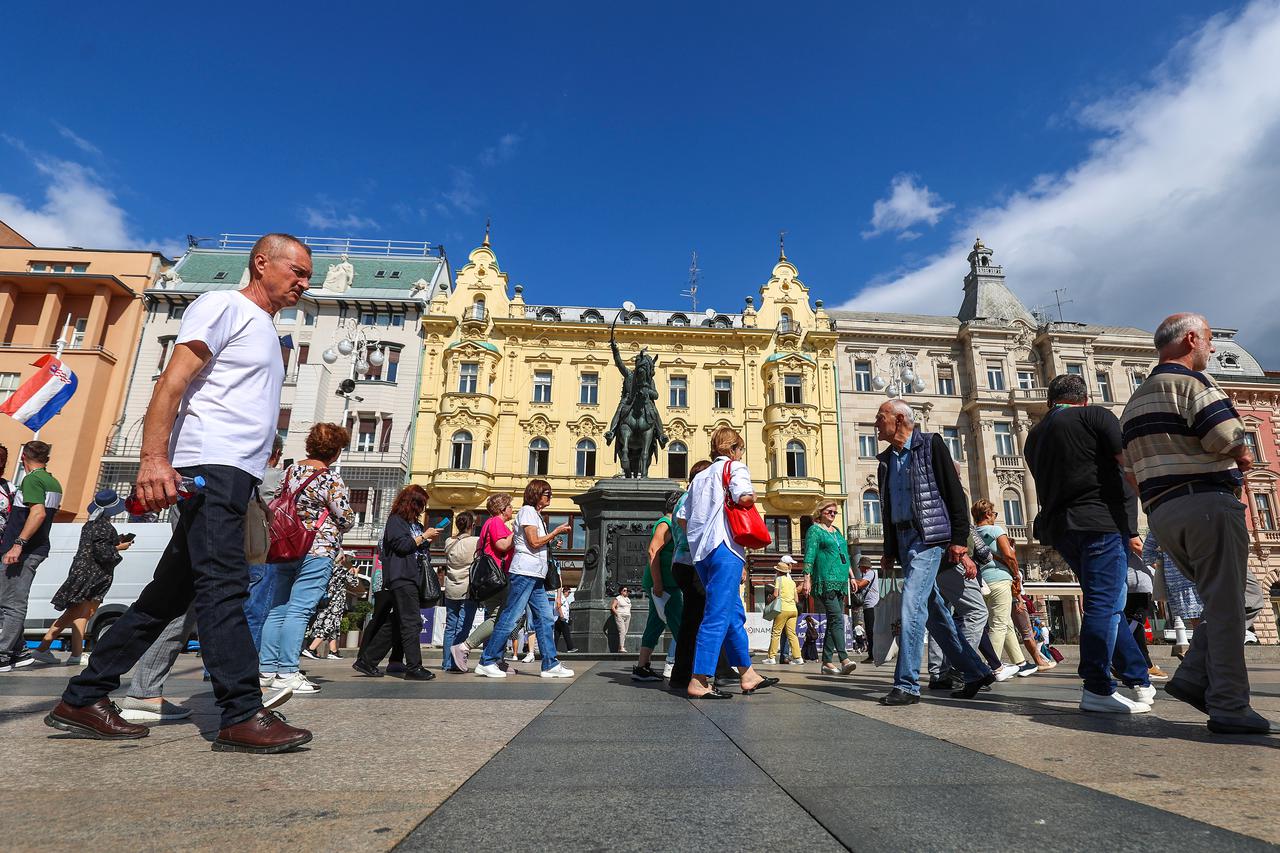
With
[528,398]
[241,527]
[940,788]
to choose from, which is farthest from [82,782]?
[528,398]

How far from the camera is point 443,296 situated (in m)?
33.1

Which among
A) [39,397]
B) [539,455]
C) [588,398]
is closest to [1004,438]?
[588,398]

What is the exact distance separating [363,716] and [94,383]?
3317 cm

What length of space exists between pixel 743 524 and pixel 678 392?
28.2 meters

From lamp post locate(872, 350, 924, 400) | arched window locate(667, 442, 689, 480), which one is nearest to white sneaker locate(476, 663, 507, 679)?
arched window locate(667, 442, 689, 480)

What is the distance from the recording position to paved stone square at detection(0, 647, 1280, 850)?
53.5 inches

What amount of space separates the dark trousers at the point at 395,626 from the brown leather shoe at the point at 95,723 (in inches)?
136

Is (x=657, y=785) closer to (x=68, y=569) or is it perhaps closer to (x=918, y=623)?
(x=918, y=623)

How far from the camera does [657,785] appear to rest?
5.89ft

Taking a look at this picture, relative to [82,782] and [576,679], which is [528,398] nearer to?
[576,679]

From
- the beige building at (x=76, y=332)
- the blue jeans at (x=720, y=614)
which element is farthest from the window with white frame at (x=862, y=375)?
the beige building at (x=76, y=332)

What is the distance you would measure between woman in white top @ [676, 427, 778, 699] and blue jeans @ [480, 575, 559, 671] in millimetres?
2159

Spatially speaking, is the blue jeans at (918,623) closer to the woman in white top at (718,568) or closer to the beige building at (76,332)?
the woman in white top at (718,568)

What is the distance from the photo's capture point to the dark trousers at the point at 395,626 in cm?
601
